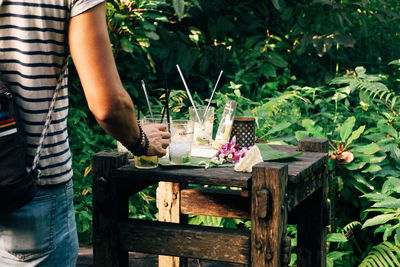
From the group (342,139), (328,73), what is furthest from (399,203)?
(328,73)

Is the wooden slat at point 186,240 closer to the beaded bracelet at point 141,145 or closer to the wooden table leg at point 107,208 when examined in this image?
the wooden table leg at point 107,208

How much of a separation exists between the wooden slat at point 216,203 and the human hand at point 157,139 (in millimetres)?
802

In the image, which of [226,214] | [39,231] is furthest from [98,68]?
[226,214]

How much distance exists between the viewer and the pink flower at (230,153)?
8.34 ft

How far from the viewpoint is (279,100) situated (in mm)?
4574

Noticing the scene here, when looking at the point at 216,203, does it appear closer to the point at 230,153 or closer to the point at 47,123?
the point at 230,153

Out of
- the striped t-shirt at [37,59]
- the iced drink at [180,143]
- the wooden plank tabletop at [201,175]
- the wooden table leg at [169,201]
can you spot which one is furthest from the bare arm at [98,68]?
the wooden table leg at [169,201]

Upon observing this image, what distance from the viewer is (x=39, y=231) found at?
170 centimetres

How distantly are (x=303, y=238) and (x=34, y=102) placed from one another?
1725mm

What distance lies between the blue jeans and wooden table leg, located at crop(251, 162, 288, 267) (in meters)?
0.73

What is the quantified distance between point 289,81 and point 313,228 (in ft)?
8.92

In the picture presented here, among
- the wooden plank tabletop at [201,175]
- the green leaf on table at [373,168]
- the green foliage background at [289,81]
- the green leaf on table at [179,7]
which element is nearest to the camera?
the wooden plank tabletop at [201,175]

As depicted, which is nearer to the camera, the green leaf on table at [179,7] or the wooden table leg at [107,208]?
the wooden table leg at [107,208]

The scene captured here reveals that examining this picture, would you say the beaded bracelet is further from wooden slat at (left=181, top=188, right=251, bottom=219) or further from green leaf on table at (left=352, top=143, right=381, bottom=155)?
green leaf on table at (left=352, top=143, right=381, bottom=155)
